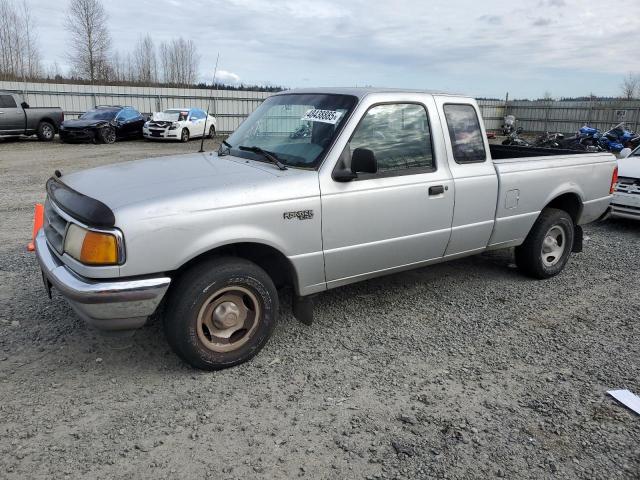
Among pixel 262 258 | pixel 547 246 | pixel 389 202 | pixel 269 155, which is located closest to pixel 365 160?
pixel 389 202

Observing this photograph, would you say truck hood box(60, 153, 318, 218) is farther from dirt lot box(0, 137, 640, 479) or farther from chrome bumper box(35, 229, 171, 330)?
dirt lot box(0, 137, 640, 479)

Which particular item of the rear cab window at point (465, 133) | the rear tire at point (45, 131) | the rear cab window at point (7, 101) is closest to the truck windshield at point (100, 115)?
the rear tire at point (45, 131)

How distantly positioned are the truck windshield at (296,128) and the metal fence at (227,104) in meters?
20.9

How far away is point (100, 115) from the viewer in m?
20.7

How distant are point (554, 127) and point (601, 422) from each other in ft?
93.6

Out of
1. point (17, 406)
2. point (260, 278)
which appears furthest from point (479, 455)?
point (17, 406)

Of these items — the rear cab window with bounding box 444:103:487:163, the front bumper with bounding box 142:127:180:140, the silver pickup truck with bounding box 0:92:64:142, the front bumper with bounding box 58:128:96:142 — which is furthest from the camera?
the front bumper with bounding box 142:127:180:140

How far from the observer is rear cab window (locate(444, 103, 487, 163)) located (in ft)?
14.6

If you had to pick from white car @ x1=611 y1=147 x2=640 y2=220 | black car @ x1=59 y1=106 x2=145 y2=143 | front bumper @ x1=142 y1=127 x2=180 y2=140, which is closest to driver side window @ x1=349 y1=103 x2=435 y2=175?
white car @ x1=611 y1=147 x2=640 y2=220

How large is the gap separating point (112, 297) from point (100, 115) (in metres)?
20.1

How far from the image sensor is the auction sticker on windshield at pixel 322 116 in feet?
12.8

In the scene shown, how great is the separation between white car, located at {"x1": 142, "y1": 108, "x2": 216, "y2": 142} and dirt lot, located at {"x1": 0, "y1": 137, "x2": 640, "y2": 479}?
17619 millimetres

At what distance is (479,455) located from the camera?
109 inches

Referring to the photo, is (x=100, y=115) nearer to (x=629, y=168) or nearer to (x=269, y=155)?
(x=629, y=168)
